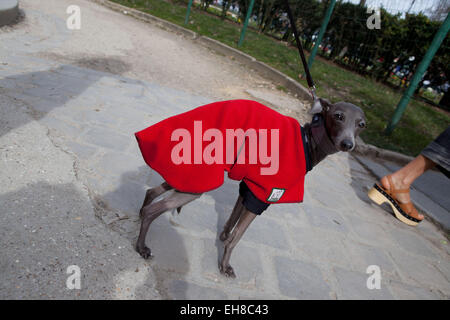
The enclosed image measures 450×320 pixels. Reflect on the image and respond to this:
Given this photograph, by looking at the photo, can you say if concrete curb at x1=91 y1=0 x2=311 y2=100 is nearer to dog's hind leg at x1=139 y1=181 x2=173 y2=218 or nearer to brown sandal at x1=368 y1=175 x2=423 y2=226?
brown sandal at x1=368 y1=175 x2=423 y2=226

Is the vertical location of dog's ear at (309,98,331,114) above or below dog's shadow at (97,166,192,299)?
above

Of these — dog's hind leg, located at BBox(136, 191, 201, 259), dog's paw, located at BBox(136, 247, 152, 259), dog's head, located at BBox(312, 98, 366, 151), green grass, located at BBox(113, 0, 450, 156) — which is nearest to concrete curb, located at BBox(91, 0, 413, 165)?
green grass, located at BBox(113, 0, 450, 156)

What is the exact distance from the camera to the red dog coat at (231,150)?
185 cm

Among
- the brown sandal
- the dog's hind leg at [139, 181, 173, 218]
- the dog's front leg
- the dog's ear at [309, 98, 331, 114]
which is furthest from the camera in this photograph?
the brown sandal

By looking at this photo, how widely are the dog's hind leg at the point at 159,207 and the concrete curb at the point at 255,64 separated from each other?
10.4ft

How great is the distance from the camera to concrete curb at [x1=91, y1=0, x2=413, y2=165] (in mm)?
5523

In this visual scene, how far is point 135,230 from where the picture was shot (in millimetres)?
2354

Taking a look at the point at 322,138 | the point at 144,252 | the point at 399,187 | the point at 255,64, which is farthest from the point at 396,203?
the point at 255,64

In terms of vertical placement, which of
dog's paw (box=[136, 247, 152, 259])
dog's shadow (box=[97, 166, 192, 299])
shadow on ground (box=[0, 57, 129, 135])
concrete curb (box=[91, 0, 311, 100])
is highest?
concrete curb (box=[91, 0, 311, 100])

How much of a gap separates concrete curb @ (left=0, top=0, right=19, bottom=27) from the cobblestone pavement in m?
2.78

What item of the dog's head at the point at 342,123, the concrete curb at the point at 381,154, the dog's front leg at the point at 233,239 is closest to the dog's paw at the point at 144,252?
the dog's front leg at the point at 233,239

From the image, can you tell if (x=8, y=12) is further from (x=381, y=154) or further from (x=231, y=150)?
(x=381, y=154)

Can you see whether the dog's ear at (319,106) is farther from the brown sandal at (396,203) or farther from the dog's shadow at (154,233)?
the brown sandal at (396,203)

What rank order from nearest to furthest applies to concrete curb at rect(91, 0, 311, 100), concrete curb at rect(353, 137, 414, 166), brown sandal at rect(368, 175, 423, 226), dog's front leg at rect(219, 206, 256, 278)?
dog's front leg at rect(219, 206, 256, 278) < brown sandal at rect(368, 175, 423, 226) < concrete curb at rect(353, 137, 414, 166) < concrete curb at rect(91, 0, 311, 100)
